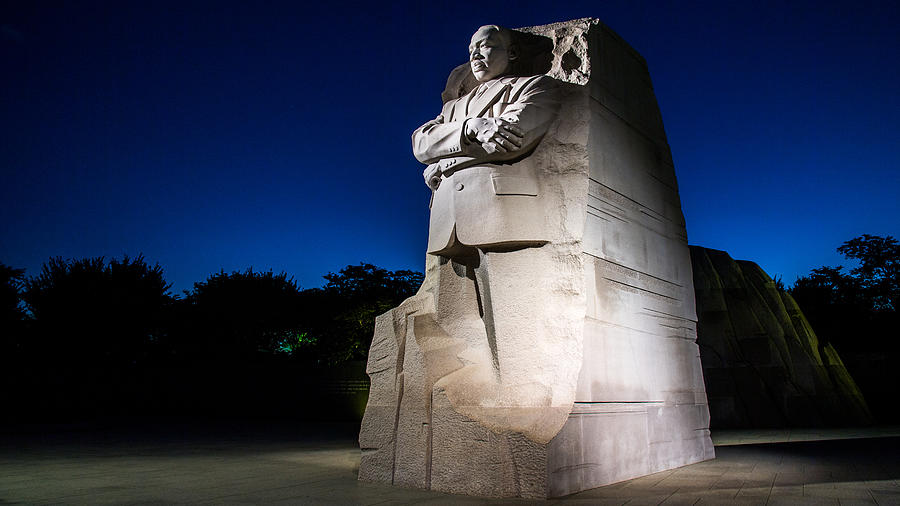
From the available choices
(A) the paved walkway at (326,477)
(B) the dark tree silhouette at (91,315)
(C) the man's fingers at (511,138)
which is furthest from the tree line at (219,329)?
(C) the man's fingers at (511,138)

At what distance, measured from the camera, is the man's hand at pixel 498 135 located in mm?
4578

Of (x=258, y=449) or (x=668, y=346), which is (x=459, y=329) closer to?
(x=668, y=346)

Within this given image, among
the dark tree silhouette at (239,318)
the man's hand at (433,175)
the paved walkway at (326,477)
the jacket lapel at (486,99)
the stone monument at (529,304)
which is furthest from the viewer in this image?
the dark tree silhouette at (239,318)

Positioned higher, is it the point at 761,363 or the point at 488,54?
the point at 488,54

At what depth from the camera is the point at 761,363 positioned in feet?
38.1

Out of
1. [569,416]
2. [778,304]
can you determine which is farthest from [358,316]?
[569,416]

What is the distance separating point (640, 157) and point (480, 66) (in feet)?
5.92

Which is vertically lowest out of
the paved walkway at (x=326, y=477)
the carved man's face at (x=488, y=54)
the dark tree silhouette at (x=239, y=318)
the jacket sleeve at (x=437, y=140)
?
the paved walkway at (x=326, y=477)

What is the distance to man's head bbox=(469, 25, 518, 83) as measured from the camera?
5.10m

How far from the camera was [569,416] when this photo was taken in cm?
430

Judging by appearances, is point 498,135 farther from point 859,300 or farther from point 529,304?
point 859,300

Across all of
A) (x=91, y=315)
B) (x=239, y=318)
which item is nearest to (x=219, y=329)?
(x=239, y=318)

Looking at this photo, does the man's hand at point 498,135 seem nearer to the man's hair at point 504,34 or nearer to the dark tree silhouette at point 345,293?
the man's hair at point 504,34

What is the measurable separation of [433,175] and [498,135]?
760mm
